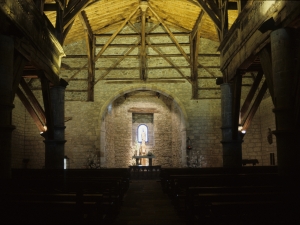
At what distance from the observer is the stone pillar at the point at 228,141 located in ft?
32.8

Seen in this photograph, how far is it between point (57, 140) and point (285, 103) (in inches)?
260

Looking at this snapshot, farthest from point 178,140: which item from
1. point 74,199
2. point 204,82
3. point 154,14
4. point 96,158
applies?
point 74,199

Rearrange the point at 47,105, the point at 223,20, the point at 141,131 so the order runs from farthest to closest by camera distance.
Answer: the point at 141,131 → the point at 223,20 → the point at 47,105

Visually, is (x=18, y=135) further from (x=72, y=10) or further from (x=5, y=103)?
(x=5, y=103)

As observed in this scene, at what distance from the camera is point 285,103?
19.5ft

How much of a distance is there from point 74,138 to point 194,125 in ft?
19.0

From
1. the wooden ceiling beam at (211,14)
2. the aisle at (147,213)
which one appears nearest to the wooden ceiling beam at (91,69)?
the wooden ceiling beam at (211,14)

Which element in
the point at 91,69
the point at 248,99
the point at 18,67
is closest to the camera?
the point at 18,67

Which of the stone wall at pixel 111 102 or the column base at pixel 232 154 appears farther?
the stone wall at pixel 111 102

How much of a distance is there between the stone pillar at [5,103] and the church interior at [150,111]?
0.02m

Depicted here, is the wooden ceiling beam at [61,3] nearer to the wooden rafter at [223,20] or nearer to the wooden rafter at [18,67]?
the wooden rafter at [18,67]

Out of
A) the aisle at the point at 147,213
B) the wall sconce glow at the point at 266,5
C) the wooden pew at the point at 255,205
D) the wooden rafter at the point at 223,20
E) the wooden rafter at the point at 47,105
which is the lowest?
the aisle at the point at 147,213

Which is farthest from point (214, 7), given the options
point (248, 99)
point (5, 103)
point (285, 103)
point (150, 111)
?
point (150, 111)

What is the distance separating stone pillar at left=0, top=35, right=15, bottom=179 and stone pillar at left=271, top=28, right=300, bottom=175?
186 inches
